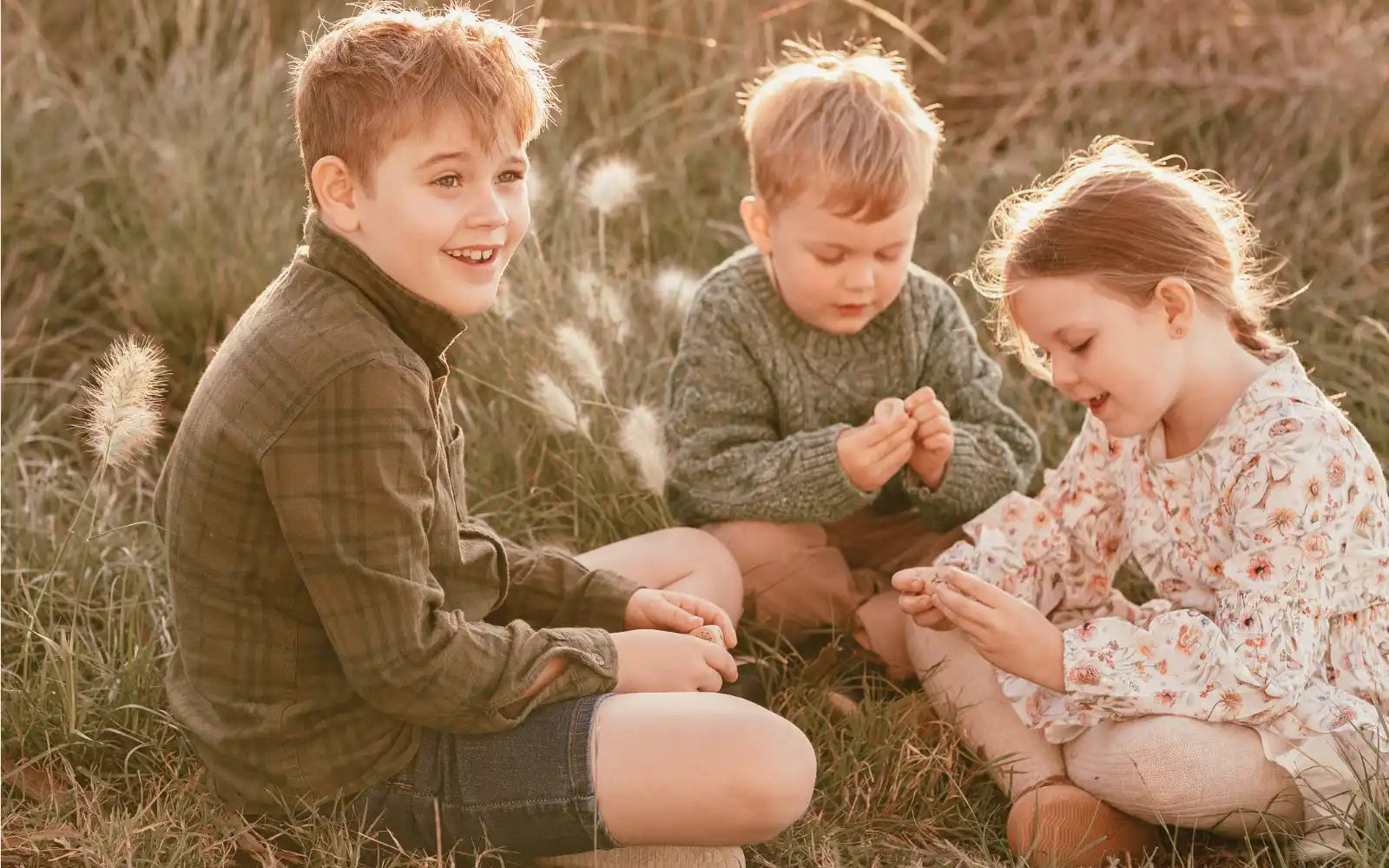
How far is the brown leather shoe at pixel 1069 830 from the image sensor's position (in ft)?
7.80

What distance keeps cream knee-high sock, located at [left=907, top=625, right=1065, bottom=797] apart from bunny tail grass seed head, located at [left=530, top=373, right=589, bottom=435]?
0.83 meters

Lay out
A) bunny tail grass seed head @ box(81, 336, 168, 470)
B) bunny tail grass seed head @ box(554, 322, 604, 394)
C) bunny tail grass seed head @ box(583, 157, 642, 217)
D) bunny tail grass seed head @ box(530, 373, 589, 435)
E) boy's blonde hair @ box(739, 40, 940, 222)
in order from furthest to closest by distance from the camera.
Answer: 1. bunny tail grass seed head @ box(583, 157, 642, 217)
2. bunny tail grass seed head @ box(530, 373, 589, 435)
3. bunny tail grass seed head @ box(554, 322, 604, 394)
4. boy's blonde hair @ box(739, 40, 940, 222)
5. bunny tail grass seed head @ box(81, 336, 168, 470)

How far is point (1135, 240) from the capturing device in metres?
2.43

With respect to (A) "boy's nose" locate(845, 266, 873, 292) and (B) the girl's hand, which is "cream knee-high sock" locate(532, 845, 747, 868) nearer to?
(B) the girl's hand

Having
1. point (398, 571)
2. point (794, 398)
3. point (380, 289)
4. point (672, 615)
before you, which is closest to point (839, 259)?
point (794, 398)

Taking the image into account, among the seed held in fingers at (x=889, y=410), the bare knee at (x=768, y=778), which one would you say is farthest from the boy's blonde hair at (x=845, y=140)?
the bare knee at (x=768, y=778)

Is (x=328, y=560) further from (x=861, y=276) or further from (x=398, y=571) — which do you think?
(x=861, y=276)

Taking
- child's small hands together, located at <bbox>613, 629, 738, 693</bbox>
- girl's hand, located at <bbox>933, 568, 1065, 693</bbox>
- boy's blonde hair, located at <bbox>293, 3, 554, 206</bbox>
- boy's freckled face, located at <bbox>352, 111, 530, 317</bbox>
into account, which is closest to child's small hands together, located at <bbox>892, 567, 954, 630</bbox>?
girl's hand, located at <bbox>933, 568, 1065, 693</bbox>

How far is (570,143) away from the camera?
438cm

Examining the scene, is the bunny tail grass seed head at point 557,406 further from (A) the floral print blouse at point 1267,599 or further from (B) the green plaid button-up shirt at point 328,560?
(A) the floral print blouse at point 1267,599

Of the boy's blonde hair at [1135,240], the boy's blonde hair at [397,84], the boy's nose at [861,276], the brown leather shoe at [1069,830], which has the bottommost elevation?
the brown leather shoe at [1069,830]

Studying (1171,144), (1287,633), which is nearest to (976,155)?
(1171,144)

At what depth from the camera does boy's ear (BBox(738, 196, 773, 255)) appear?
293 cm

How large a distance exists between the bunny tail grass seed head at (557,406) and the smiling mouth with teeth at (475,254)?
920 mm
